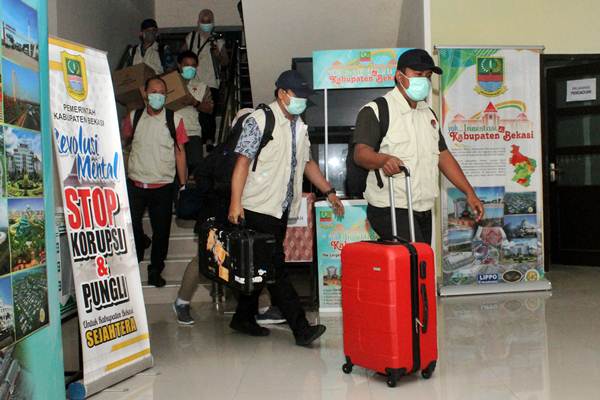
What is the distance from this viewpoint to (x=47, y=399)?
8.41ft

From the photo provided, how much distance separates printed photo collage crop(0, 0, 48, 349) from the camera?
2.23 meters

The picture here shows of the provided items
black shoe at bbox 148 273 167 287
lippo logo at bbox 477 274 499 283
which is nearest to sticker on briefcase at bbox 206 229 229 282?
black shoe at bbox 148 273 167 287

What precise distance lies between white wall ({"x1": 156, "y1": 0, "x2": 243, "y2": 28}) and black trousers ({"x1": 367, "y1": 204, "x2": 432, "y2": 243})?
26.9 ft

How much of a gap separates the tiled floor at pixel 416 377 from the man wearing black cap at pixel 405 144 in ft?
2.41

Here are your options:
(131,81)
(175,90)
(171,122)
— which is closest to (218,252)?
(171,122)

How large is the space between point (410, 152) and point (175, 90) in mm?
3724

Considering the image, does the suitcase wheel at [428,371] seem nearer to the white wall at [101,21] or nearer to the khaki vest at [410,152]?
the khaki vest at [410,152]

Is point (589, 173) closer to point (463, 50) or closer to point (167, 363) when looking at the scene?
point (463, 50)

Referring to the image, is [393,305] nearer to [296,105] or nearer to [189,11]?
[296,105]

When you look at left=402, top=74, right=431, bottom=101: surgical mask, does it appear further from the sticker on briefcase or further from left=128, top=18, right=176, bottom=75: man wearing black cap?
left=128, top=18, right=176, bottom=75: man wearing black cap

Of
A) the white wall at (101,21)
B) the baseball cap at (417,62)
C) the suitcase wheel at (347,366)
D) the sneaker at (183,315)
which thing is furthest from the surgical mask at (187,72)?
the suitcase wheel at (347,366)

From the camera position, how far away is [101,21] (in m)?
8.33

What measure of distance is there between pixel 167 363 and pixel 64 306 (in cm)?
67

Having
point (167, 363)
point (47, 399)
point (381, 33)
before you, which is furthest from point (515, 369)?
point (381, 33)
